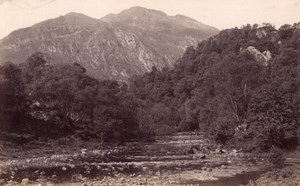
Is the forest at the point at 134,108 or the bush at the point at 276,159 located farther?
the forest at the point at 134,108

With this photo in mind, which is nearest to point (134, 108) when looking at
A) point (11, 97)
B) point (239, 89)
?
point (239, 89)

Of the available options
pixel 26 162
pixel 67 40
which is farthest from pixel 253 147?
pixel 67 40

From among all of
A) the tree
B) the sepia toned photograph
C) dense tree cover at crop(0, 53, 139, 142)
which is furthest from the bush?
dense tree cover at crop(0, 53, 139, 142)

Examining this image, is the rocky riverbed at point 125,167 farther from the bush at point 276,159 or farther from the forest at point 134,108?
the forest at point 134,108

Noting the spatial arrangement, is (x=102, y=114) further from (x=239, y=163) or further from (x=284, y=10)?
(x=284, y=10)

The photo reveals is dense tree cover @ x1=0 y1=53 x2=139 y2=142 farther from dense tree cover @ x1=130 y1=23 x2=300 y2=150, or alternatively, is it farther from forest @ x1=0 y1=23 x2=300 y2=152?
dense tree cover @ x1=130 y1=23 x2=300 y2=150

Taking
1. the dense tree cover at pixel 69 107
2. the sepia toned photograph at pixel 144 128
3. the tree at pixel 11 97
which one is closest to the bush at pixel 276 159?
the sepia toned photograph at pixel 144 128
